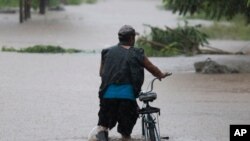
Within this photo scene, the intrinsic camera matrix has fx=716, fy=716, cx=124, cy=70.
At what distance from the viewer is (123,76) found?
9070 millimetres

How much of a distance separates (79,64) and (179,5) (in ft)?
11.8

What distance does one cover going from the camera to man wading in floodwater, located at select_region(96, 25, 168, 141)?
29.8 feet

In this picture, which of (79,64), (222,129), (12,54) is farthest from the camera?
(12,54)

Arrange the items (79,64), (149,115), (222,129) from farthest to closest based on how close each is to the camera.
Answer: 1. (79,64)
2. (222,129)
3. (149,115)

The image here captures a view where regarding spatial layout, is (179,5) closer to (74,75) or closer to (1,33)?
(74,75)

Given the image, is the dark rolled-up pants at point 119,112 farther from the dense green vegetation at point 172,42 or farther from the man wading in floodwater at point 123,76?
the dense green vegetation at point 172,42

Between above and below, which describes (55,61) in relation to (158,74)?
below

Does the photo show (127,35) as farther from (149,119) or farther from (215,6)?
(215,6)

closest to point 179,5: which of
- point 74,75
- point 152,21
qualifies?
point 74,75

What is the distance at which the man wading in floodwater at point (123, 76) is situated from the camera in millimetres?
9094

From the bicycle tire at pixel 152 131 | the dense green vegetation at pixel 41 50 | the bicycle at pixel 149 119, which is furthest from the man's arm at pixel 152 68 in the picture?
the dense green vegetation at pixel 41 50

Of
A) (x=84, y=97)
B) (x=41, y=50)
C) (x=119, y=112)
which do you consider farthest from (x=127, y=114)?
(x=41, y=50)

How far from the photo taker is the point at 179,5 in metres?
21.2

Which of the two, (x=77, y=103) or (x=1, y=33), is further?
(x=1, y=33)
